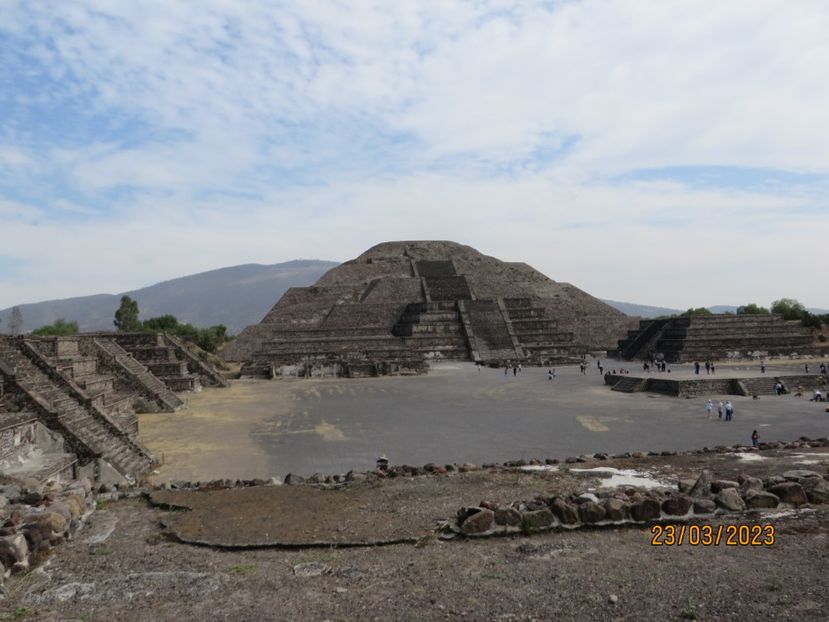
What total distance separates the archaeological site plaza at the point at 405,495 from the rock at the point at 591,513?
0.03 metres

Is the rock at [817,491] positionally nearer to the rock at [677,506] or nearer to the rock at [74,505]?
the rock at [677,506]

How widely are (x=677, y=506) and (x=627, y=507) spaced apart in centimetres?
61

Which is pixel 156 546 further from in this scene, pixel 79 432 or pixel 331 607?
pixel 79 432

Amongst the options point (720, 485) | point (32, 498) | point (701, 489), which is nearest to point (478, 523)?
point (701, 489)

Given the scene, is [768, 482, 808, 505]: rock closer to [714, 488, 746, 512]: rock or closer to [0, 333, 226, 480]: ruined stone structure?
[714, 488, 746, 512]: rock

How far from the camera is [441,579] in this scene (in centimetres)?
608

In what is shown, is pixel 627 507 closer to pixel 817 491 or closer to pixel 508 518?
pixel 508 518

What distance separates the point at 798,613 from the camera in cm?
520

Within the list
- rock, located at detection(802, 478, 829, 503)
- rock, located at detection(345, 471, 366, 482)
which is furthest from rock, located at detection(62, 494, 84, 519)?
rock, located at detection(802, 478, 829, 503)

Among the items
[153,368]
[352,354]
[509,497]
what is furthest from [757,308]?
[509,497]

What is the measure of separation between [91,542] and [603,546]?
6.02 meters

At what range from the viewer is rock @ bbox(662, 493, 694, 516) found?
24.8 feet

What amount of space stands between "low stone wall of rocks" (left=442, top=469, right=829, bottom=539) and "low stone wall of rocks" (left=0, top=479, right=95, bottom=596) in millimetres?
4548
